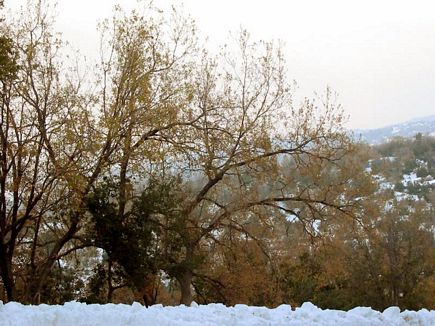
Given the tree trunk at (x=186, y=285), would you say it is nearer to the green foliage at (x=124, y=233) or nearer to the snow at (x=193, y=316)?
the green foliage at (x=124, y=233)

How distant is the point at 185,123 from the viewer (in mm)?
21547

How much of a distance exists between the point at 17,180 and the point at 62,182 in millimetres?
1410

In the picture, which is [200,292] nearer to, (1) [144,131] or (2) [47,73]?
(1) [144,131]

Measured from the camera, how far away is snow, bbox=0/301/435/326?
26.1ft

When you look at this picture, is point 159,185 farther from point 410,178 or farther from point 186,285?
point 410,178

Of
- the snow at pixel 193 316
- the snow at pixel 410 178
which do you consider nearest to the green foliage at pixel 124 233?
the snow at pixel 193 316

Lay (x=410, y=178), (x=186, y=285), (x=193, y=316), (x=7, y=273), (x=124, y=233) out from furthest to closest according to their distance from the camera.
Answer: (x=410, y=178) → (x=186, y=285) → (x=124, y=233) → (x=7, y=273) → (x=193, y=316)

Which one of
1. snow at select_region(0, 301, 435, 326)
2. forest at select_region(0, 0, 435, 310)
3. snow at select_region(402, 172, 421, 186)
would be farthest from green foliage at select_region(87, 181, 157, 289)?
snow at select_region(402, 172, 421, 186)

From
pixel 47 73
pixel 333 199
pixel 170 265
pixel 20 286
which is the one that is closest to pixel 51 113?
pixel 47 73

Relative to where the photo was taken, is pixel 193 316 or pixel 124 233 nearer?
pixel 193 316

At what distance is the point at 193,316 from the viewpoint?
8531 mm

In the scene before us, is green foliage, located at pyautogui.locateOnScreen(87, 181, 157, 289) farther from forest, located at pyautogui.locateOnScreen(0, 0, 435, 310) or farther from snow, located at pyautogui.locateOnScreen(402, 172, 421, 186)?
snow, located at pyautogui.locateOnScreen(402, 172, 421, 186)

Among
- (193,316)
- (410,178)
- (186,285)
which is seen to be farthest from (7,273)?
(410,178)

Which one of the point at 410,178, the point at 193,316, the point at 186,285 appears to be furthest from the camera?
the point at 410,178
